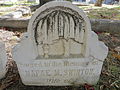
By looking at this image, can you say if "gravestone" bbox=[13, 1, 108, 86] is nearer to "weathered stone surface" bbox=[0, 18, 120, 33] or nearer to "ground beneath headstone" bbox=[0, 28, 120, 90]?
"ground beneath headstone" bbox=[0, 28, 120, 90]

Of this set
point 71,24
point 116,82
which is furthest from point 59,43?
point 116,82

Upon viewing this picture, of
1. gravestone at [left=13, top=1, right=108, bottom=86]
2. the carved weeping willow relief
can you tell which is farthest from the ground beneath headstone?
the carved weeping willow relief

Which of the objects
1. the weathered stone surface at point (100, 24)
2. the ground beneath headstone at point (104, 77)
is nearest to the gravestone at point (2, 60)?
the ground beneath headstone at point (104, 77)

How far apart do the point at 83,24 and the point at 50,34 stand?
42 cm

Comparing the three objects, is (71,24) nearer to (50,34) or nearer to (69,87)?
(50,34)

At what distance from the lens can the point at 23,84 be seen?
2309 millimetres

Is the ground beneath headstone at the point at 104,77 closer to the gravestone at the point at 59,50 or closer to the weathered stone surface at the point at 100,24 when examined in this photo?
the gravestone at the point at 59,50

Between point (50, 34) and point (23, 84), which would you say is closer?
point (50, 34)

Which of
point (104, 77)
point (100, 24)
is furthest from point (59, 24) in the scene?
point (100, 24)

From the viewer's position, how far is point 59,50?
208 cm

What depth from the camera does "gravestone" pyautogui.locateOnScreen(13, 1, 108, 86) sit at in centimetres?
189

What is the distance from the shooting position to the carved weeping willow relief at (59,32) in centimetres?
189

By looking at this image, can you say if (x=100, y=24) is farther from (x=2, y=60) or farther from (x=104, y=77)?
(x=2, y=60)

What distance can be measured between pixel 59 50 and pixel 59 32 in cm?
24
